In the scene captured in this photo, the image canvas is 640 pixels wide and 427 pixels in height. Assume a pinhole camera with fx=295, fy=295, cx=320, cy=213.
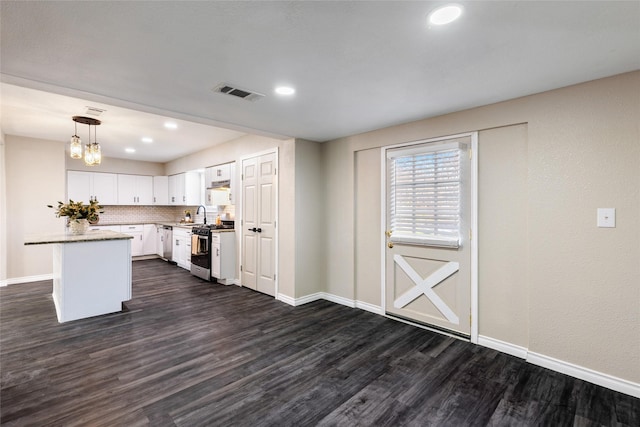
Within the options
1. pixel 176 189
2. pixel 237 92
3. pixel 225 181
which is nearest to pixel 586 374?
pixel 237 92

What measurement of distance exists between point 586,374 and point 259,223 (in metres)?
4.08

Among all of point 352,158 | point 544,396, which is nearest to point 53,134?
point 352,158

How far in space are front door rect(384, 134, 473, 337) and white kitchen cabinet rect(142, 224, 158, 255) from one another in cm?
647

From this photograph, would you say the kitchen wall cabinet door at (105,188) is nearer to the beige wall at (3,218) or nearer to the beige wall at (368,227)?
the beige wall at (3,218)

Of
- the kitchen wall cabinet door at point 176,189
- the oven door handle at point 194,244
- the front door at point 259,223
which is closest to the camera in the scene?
the front door at point 259,223

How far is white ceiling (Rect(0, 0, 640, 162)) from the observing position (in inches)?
59.1

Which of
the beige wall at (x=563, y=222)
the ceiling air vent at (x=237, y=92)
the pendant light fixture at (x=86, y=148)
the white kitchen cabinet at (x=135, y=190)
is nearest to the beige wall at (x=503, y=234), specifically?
the beige wall at (x=563, y=222)

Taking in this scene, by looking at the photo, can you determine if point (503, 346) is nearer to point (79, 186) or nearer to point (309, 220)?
point (309, 220)

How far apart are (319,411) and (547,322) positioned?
2.05 meters

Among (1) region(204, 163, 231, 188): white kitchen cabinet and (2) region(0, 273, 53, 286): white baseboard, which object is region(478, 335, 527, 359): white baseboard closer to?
(1) region(204, 163, 231, 188): white kitchen cabinet

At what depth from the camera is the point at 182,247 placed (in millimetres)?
6449

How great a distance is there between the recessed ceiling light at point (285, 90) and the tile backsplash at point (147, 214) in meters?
4.53

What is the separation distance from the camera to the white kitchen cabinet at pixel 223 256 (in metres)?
5.13

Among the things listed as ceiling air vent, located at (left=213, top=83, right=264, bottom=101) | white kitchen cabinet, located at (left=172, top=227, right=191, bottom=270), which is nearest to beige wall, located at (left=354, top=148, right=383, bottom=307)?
ceiling air vent, located at (left=213, top=83, right=264, bottom=101)
